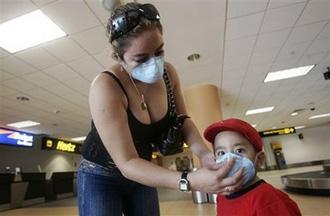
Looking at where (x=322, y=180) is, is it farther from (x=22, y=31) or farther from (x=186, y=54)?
(x=22, y=31)

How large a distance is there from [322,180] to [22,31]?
571cm

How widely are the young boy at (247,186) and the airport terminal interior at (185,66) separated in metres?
0.26

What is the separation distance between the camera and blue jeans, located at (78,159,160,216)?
1.06 meters

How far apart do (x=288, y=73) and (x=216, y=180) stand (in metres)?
6.98

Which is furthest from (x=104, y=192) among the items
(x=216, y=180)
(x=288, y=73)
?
(x=288, y=73)

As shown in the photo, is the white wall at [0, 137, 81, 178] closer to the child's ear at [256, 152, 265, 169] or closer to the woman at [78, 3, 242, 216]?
the woman at [78, 3, 242, 216]

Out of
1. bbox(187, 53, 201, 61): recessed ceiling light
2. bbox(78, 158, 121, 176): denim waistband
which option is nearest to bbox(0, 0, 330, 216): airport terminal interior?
bbox(187, 53, 201, 61): recessed ceiling light

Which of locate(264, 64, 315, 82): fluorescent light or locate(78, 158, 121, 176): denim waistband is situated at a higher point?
locate(264, 64, 315, 82): fluorescent light

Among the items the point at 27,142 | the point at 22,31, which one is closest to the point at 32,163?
the point at 27,142

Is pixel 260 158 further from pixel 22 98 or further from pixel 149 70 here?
pixel 22 98

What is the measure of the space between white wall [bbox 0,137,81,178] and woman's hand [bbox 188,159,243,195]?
10.8 m

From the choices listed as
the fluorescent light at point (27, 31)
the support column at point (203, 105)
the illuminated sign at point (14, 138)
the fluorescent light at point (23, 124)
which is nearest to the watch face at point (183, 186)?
the fluorescent light at point (27, 31)

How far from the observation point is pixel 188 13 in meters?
3.58

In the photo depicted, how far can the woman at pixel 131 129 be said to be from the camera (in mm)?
792
